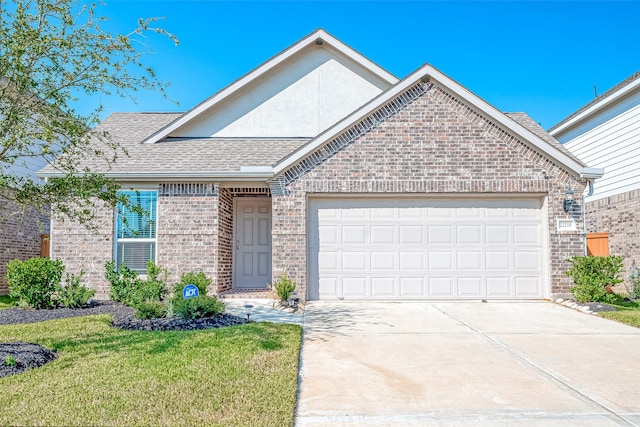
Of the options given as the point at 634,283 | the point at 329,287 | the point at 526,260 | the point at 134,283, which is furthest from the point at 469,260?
the point at 134,283

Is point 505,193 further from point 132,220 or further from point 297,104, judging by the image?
point 132,220

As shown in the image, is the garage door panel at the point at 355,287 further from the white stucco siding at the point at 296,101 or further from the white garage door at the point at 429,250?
the white stucco siding at the point at 296,101

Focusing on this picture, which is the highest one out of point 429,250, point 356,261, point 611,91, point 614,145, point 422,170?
point 611,91

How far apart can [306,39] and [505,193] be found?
670 centimetres

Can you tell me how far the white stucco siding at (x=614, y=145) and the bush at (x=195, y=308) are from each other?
1135 cm

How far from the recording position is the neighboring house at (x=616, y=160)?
1238cm

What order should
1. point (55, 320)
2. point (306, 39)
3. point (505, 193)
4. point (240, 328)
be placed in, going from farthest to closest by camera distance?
point (306, 39) → point (505, 193) → point (55, 320) → point (240, 328)

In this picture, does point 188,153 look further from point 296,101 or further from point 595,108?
point 595,108

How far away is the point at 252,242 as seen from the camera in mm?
12383

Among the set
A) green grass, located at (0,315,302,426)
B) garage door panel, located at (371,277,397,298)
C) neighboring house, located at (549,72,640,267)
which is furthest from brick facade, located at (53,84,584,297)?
green grass, located at (0,315,302,426)

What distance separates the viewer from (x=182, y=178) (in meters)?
10.6

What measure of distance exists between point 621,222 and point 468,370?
1043 centimetres

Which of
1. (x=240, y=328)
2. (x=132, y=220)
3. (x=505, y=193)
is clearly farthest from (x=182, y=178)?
(x=505, y=193)

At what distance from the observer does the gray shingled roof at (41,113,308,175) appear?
10.7 m
